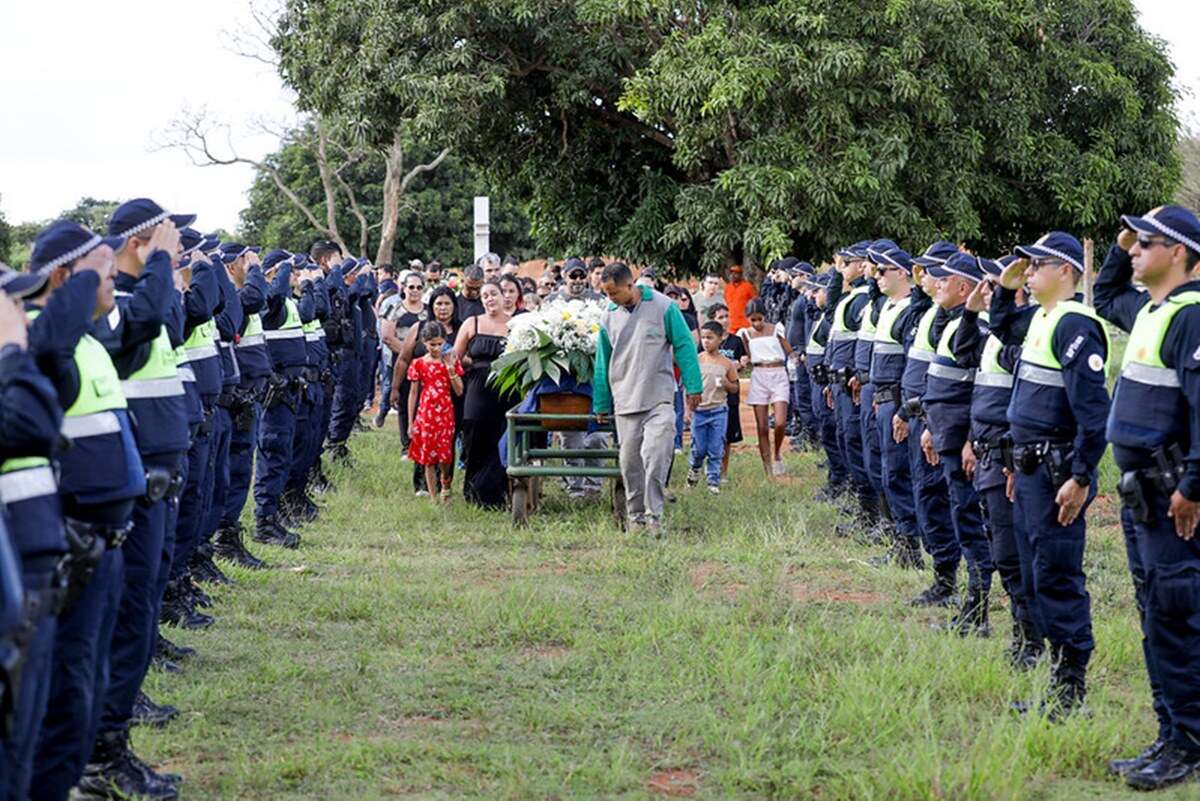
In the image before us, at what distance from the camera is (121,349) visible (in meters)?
6.41

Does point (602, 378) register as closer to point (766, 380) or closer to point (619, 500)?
point (619, 500)

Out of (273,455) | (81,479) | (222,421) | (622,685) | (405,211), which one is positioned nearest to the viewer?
(81,479)

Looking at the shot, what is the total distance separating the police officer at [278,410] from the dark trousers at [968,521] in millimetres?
5313

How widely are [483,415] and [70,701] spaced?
941 centimetres

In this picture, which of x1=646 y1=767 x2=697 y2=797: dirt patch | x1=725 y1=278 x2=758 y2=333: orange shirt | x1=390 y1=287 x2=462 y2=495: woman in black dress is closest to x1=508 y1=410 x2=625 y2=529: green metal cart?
x1=390 y1=287 x2=462 y2=495: woman in black dress

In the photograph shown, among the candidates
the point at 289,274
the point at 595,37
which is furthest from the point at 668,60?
the point at 289,274

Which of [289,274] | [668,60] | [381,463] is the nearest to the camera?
[289,274]

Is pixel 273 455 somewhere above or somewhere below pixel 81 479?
below

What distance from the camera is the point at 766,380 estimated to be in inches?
656

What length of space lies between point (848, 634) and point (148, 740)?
378 cm

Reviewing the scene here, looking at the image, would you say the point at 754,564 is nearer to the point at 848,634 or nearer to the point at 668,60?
the point at 848,634

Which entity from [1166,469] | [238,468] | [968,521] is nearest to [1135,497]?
[1166,469]

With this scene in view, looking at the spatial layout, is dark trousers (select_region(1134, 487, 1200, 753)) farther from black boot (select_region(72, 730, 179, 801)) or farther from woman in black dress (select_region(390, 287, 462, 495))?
woman in black dress (select_region(390, 287, 462, 495))

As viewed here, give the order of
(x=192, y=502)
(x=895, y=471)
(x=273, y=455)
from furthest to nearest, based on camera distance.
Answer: (x=273, y=455) < (x=895, y=471) < (x=192, y=502)
